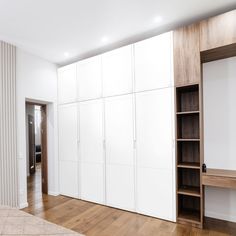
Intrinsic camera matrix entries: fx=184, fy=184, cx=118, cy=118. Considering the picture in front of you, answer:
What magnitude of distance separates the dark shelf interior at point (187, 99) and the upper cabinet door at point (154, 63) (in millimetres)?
363

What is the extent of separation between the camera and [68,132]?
430cm

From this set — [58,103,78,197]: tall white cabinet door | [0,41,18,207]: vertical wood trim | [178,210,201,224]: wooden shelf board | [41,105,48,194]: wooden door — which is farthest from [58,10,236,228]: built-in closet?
[0,41,18,207]: vertical wood trim

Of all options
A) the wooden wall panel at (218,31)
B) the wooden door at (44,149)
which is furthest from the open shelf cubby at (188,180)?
the wooden door at (44,149)

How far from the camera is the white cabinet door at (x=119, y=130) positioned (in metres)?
3.40

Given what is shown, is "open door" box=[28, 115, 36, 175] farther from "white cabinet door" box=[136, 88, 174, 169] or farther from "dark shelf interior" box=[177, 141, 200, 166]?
"dark shelf interior" box=[177, 141, 200, 166]

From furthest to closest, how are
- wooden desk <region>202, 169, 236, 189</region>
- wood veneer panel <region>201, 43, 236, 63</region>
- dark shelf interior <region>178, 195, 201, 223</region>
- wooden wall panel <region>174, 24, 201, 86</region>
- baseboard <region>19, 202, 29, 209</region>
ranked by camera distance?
baseboard <region>19, 202, 29, 209</region>, dark shelf interior <region>178, 195, 201, 223</region>, wooden wall panel <region>174, 24, 201, 86</region>, wood veneer panel <region>201, 43, 236, 63</region>, wooden desk <region>202, 169, 236, 189</region>

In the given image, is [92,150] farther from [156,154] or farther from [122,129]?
[156,154]

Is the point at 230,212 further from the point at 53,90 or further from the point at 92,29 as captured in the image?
the point at 53,90

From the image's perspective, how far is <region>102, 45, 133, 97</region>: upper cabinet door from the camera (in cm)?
342

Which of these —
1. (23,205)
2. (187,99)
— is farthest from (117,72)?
(23,205)

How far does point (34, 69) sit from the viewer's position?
410 cm

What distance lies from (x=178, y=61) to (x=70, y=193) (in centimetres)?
355

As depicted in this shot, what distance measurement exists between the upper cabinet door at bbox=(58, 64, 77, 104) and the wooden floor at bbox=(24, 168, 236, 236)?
2267 mm

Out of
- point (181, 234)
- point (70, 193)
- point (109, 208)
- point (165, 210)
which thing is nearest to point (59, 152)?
point (70, 193)
